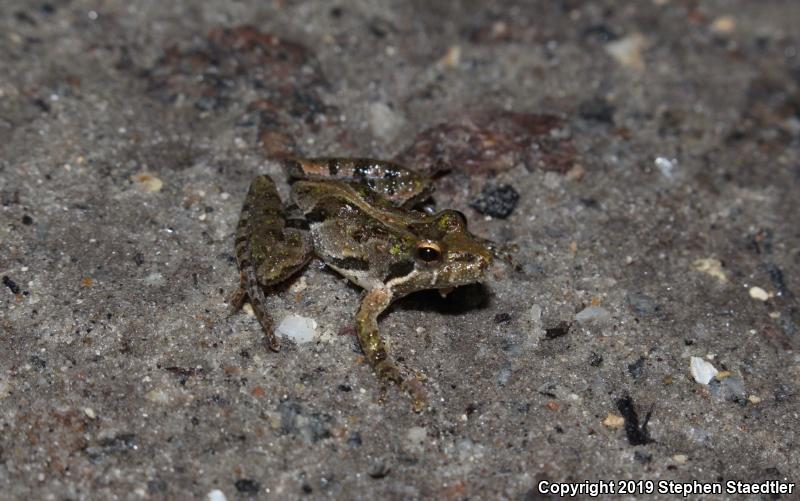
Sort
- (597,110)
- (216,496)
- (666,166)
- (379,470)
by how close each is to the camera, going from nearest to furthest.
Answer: (216,496) → (379,470) → (666,166) → (597,110)

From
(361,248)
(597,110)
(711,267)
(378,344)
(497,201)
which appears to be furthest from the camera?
(597,110)

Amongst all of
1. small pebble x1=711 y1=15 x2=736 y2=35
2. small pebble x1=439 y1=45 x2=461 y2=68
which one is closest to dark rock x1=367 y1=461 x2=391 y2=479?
small pebble x1=439 y1=45 x2=461 y2=68

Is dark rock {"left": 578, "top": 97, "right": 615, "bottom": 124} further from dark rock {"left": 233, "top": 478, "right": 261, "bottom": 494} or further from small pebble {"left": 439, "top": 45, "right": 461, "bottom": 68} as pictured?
dark rock {"left": 233, "top": 478, "right": 261, "bottom": 494}

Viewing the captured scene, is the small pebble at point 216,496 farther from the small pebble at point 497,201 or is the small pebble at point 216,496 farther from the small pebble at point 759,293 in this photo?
A: the small pebble at point 759,293

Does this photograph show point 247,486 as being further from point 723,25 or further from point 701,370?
point 723,25

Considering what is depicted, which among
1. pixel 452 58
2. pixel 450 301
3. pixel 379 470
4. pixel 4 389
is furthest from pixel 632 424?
pixel 452 58

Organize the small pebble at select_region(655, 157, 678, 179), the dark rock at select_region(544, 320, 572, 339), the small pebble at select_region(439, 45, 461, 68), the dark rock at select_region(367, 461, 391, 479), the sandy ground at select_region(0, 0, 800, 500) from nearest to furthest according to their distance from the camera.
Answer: the dark rock at select_region(367, 461, 391, 479) → the sandy ground at select_region(0, 0, 800, 500) → the dark rock at select_region(544, 320, 572, 339) → the small pebble at select_region(655, 157, 678, 179) → the small pebble at select_region(439, 45, 461, 68)
